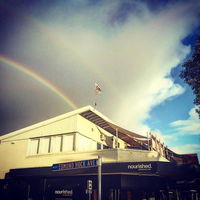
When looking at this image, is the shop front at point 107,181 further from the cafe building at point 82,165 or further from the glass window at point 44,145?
the glass window at point 44,145

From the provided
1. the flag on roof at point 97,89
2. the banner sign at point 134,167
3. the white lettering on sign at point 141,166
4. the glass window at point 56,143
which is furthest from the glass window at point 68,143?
the white lettering on sign at point 141,166

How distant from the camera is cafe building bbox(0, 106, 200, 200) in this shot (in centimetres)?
1461

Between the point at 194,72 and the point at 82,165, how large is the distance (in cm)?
1173

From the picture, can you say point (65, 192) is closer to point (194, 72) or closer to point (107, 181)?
point (107, 181)

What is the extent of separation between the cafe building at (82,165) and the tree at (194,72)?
5.13 metres

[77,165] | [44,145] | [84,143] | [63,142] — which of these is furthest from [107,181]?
[44,145]

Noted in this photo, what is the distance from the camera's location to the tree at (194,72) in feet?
54.9

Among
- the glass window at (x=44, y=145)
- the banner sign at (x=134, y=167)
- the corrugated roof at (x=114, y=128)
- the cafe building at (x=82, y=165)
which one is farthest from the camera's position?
the glass window at (x=44, y=145)

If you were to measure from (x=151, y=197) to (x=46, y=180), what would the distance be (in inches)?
356

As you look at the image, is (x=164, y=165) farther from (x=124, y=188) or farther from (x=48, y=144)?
(x=48, y=144)

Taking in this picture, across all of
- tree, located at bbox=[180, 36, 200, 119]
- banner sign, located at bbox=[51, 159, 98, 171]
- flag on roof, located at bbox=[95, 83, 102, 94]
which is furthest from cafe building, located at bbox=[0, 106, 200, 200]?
tree, located at bbox=[180, 36, 200, 119]

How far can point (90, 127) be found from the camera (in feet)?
65.4

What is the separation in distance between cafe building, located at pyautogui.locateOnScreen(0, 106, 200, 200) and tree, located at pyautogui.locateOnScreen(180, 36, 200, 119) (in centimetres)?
513

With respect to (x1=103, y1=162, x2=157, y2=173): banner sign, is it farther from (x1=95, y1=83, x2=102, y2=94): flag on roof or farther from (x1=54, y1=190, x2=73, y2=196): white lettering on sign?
(x1=95, y1=83, x2=102, y2=94): flag on roof
